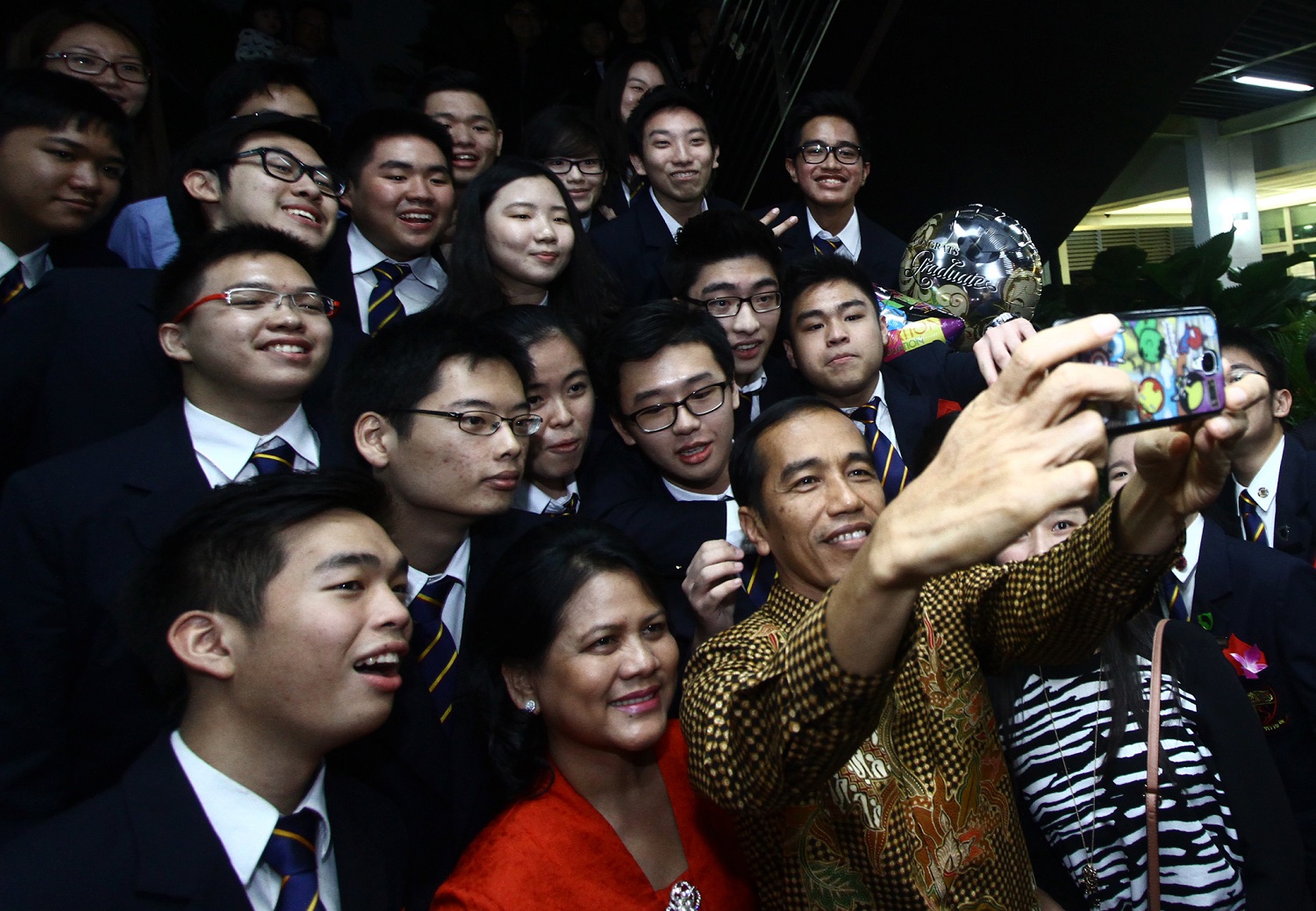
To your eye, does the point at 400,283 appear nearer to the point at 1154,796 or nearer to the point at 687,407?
the point at 687,407

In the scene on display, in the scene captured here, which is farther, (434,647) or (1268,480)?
(1268,480)

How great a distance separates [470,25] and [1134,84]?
4.03 meters

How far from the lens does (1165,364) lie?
119 cm

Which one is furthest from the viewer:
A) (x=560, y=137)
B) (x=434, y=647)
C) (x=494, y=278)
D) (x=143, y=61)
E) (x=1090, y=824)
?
(x=560, y=137)

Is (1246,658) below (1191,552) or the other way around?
below

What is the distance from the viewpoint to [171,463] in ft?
6.70

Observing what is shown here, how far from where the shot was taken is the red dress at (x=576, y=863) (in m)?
1.69

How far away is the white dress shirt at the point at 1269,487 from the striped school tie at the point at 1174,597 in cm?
89

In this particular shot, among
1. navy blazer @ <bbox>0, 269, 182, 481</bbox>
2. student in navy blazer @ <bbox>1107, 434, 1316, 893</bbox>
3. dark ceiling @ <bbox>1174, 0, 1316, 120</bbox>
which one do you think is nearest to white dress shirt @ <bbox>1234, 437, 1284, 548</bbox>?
student in navy blazer @ <bbox>1107, 434, 1316, 893</bbox>

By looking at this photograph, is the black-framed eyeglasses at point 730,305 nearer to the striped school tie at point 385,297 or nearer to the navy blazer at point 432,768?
the striped school tie at point 385,297

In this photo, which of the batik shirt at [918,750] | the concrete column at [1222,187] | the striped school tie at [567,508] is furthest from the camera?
the concrete column at [1222,187]

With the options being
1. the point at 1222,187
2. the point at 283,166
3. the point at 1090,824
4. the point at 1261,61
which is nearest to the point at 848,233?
the point at 283,166

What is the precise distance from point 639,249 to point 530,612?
6.53 ft

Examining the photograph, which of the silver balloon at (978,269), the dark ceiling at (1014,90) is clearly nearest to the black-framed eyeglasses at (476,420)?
the silver balloon at (978,269)
